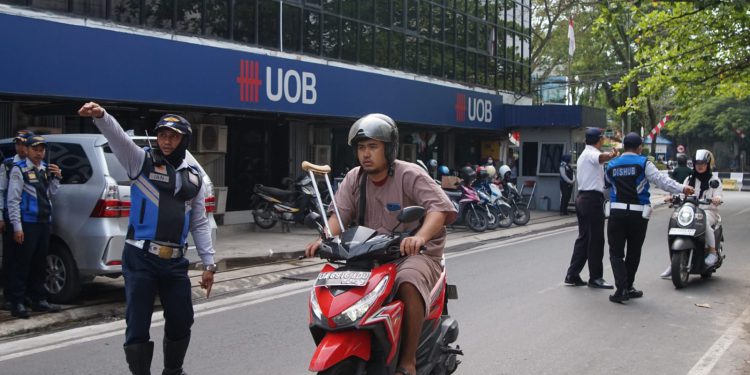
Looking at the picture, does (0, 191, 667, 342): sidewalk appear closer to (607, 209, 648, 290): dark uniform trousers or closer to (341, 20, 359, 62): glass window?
(607, 209, 648, 290): dark uniform trousers

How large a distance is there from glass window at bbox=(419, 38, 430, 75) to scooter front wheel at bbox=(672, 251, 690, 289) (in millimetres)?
12841

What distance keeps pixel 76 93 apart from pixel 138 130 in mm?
3027

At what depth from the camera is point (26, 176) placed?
759cm

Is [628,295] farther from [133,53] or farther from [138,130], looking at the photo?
[138,130]

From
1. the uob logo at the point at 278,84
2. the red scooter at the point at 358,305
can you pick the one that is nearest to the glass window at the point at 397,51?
the uob logo at the point at 278,84

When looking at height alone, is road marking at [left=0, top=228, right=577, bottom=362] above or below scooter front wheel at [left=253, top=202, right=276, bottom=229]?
below

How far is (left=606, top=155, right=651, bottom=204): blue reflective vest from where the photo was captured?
8406mm

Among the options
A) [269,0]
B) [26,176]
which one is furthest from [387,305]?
[269,0]

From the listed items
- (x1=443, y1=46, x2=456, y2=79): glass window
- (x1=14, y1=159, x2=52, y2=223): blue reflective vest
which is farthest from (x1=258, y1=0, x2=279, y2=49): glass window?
(x1=14, y1=159, x2=52, y2=223): blue reflective vest

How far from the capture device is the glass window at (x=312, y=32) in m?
17.0

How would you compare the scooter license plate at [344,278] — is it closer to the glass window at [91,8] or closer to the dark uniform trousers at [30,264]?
the dark uniform trousers at [30,264]

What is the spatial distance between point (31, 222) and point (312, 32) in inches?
416

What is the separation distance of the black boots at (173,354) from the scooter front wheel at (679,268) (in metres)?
6.68

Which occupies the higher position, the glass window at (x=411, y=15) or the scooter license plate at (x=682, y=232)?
the glass window at (x=411, y=15)
